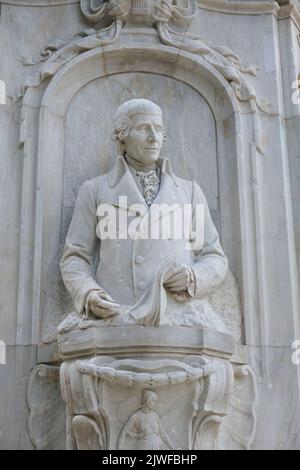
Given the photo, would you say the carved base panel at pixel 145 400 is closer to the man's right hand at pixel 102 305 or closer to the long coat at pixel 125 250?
the man's right hand at pixel 102 305

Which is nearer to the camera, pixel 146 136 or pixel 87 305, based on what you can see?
pixel 87 305

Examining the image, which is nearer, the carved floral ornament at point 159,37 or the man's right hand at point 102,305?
the man's right hand at point 102,305

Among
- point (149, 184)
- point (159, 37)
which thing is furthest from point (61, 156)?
point (159, 37)

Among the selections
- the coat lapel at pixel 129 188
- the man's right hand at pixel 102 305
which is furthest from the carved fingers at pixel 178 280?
the coat lapel at pixel 129 188

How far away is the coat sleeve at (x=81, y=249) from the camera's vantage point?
7.25 meters

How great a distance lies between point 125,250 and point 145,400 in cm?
143

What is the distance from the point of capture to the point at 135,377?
6582mm

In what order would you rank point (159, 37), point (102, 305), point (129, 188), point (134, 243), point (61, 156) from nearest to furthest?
1. point (102, 305)
2. point (134, 243)
3. point (129, 188)
4. point (61, 156)
5. point (159, 37)

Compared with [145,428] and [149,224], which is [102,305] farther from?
[145,428]

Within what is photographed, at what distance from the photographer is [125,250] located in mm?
7395

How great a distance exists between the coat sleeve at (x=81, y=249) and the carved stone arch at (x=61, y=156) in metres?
0.37

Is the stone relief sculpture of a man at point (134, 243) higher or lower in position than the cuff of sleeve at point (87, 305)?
higher
